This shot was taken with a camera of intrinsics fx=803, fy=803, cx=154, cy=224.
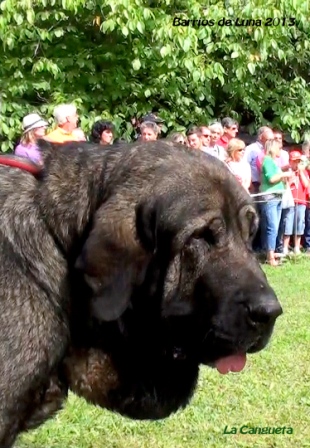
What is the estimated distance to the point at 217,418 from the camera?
4.98 meters

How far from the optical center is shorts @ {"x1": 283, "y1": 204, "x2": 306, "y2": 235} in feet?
43.4

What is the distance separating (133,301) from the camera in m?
2.92

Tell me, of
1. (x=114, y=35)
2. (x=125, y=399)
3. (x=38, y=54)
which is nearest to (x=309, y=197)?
(x=114, y=35)

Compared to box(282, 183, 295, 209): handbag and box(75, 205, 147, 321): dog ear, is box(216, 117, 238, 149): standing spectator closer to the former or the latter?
box(282, 183, 295, 209): handbag

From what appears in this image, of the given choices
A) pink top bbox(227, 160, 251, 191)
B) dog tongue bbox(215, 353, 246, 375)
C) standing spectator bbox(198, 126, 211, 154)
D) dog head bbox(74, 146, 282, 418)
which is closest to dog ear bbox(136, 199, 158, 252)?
dog head bbox(74, 146, 282, 418)

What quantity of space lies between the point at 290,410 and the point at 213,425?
0.57 m

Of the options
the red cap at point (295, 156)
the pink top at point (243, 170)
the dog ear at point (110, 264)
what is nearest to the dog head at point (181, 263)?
the dog ear at point (110, 264)

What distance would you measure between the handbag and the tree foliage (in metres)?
2.34

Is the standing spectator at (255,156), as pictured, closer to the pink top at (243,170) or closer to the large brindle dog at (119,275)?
the pink top at (243,170)

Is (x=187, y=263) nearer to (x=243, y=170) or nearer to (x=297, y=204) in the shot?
(x=243, y=170)

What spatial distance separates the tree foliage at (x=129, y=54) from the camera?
12516 mm

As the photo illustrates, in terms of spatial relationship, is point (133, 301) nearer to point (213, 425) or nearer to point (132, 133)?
point (213, 425)

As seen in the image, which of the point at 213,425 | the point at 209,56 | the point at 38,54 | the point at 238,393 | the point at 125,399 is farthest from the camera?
the point at 209,56

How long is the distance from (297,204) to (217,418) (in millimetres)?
8812
